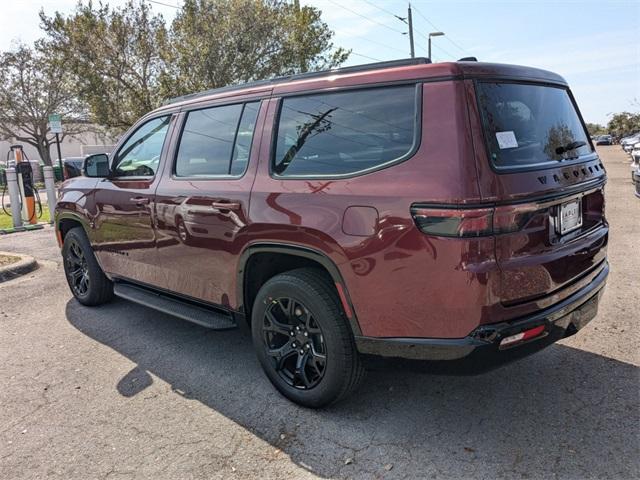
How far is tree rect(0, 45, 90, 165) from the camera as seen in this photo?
101 ft

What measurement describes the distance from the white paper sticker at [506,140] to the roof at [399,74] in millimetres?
304

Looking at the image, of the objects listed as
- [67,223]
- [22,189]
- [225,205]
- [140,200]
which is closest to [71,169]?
[22,189]

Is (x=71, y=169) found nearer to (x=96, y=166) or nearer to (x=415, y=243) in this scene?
(x=96, y=166)

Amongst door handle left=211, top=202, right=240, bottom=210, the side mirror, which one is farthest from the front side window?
door handle left=211, top=202, right=240, bottom=210

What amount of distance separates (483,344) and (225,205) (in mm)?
1816

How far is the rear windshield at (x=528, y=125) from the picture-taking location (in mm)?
2520

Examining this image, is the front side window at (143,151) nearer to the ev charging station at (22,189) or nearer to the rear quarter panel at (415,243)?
the rear quarter panel at (415,243)

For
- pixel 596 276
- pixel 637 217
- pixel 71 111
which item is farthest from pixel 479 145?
pixel 71 111

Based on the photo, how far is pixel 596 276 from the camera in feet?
10.2

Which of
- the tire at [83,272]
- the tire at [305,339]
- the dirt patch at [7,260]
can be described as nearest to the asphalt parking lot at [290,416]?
the tire at [305,339]

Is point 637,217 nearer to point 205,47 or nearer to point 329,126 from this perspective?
point 329,126

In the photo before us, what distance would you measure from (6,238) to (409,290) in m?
9.87

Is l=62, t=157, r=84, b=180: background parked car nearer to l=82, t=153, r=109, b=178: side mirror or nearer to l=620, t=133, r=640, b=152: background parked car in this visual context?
Answer: l=82, t=153, r=109, b=178: side mirror

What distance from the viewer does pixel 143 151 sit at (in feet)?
14.5
